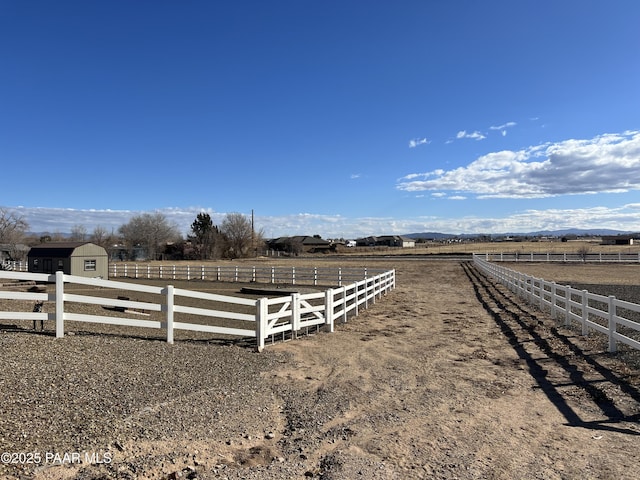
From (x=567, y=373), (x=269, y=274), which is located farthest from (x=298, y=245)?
(x=567, y=373)

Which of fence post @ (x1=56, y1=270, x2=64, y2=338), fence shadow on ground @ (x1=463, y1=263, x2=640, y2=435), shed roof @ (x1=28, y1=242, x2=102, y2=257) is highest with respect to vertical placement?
shed roof @ (x1=28, y1=242, x2=102, y2=257)

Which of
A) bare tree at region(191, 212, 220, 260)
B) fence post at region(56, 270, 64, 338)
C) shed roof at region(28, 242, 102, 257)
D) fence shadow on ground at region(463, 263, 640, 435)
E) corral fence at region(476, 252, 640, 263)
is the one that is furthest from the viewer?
bare tree at region(191, 212, 220, 260)

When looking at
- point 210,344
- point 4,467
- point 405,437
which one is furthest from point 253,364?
point 4,467

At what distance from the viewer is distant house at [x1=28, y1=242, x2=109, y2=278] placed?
36.0m

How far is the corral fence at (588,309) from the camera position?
8609 millimetres

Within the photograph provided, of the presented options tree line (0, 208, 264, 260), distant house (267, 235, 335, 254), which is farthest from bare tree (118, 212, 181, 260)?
distant house (267, 235, 335, 254)

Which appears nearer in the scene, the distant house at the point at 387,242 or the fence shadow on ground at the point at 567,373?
the fence shadow on ground at the point at 567,373

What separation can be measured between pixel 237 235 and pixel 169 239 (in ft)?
99.4

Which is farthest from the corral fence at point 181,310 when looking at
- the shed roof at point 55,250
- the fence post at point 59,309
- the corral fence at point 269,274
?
the shed roof at point 55,250

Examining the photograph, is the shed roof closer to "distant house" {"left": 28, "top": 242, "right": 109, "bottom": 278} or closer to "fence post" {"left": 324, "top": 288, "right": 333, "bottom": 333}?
"distant house" {"left": 28, "top": 242, "right": 109, "bottom": 278}

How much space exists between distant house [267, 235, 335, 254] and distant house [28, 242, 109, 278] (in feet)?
206

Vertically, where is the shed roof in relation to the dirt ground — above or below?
above

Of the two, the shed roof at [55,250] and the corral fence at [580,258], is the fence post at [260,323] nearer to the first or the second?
the shed roof at [55,250]

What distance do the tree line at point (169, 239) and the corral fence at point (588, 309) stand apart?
6015cm
